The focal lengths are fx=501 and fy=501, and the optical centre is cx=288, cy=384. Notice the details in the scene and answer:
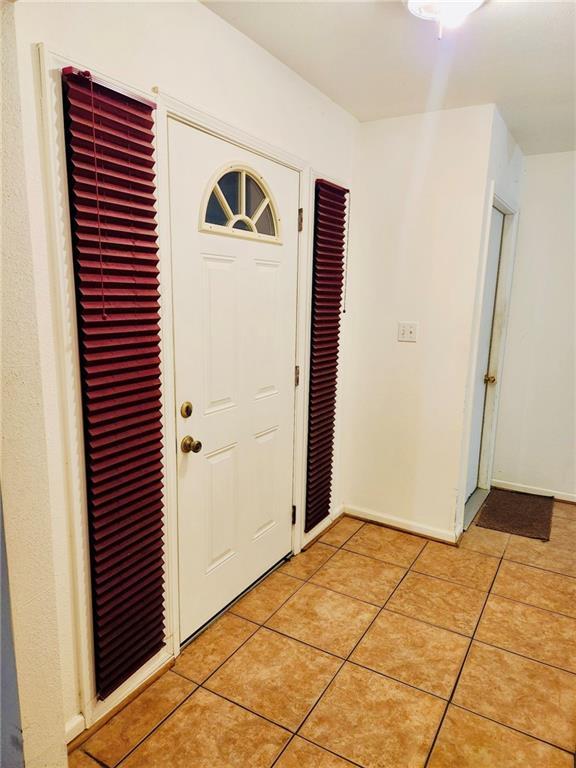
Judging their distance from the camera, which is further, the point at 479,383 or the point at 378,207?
the point at 479,383

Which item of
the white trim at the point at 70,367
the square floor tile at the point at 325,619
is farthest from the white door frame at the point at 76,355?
the square floor tile at the point at 325,619

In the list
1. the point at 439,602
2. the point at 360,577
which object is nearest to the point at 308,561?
the point at 360,577

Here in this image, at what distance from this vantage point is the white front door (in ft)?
5.88

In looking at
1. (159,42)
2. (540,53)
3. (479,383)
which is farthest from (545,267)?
(159,42)

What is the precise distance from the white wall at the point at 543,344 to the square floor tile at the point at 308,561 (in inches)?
65.8

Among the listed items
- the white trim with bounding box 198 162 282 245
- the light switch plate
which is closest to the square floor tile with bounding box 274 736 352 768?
the white trim with bounding box 198 162 282 245

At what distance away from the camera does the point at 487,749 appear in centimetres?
158

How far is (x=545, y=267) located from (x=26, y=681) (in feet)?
11.7

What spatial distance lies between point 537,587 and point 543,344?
5.56 ft

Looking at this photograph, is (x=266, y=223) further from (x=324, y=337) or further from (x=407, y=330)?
(x=407, y=330)

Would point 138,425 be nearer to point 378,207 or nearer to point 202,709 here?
point 202,709

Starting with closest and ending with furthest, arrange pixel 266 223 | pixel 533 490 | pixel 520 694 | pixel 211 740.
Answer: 1. pixel 211 740
2. pixel 520 694
3. pixel 266 223
4. pixel 533 490

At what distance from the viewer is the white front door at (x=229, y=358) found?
179cm

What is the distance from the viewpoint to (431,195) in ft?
8.91
